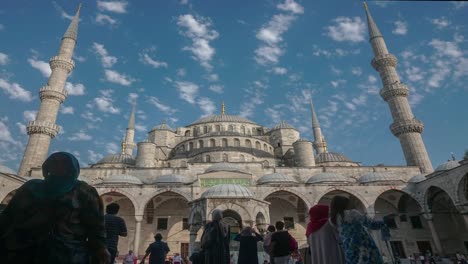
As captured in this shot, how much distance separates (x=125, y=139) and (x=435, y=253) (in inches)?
1065

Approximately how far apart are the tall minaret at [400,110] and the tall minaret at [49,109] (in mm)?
24940

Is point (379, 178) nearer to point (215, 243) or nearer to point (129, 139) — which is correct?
point (215, 243)

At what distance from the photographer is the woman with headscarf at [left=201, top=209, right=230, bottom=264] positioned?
3989mm

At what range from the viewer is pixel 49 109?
2170cm

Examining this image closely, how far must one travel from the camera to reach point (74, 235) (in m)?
1.71

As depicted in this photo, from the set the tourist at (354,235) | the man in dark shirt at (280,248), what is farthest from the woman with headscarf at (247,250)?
the tourist at (354,235)

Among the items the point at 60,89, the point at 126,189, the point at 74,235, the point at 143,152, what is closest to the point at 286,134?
the point at 143,152

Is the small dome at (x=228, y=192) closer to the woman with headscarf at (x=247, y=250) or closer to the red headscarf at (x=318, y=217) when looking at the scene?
the woman with headscarf at (x=247, y=250)

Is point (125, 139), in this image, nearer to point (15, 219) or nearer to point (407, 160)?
A: point (407, 160)

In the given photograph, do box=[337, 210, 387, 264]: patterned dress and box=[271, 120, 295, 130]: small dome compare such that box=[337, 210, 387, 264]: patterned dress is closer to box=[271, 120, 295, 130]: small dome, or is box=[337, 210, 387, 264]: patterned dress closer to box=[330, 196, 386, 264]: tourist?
box=[330, 196, 386, 264]: tourist

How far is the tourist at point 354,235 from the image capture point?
8.84ft

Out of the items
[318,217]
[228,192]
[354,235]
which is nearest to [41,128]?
[228,192]

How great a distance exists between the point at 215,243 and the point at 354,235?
6.39ft

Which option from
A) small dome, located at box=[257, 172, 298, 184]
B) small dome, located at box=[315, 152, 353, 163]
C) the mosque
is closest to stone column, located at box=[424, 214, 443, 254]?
the mosque
